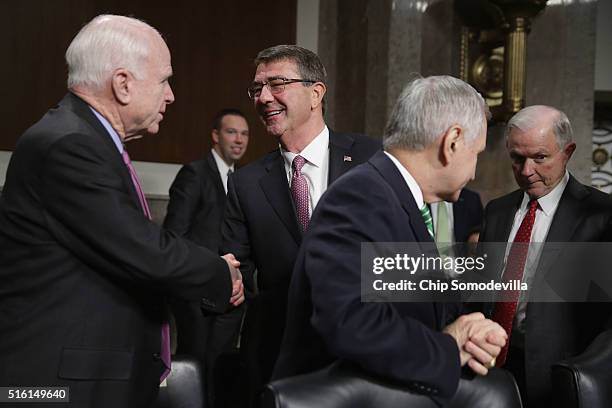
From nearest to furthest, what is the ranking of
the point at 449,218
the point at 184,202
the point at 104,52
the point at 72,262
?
1. the point at 72,262
2. the point at 104,52
3. the point at 449,218
4. the point at 184,202

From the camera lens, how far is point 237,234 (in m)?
2.63

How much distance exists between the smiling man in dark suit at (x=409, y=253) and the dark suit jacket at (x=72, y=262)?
0.41 meters

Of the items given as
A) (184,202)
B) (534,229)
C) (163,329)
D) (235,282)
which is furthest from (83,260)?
(184,202)

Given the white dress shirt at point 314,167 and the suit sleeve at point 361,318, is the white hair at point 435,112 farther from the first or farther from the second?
the white dress shirt at point 314,167

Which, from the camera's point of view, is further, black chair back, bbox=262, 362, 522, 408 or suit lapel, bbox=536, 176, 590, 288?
suit lapel, bbox=536, 176, 590, 288

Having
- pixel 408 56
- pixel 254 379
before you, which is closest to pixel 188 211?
pixel 408 56

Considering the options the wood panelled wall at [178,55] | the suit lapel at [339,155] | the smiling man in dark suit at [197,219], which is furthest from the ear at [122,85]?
the wood panelled wall at [178,55]

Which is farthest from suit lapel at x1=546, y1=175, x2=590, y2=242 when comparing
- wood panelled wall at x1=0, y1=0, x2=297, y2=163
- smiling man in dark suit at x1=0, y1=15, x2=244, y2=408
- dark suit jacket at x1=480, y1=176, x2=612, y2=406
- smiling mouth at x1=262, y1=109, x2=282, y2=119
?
wood panelled wall at x1=0, y1=0, x2=297, y2=163

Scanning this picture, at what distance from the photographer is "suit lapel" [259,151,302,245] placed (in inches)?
100

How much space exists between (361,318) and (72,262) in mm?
757

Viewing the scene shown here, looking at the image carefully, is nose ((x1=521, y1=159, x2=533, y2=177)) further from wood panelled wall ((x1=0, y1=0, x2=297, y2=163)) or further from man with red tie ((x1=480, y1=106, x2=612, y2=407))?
wood panelled wall ((x1=0, y1=0, x2=297, y2=163))

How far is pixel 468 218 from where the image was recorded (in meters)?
4.74

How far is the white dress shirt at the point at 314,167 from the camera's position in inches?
103

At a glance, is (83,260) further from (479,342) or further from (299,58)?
(299,58)
